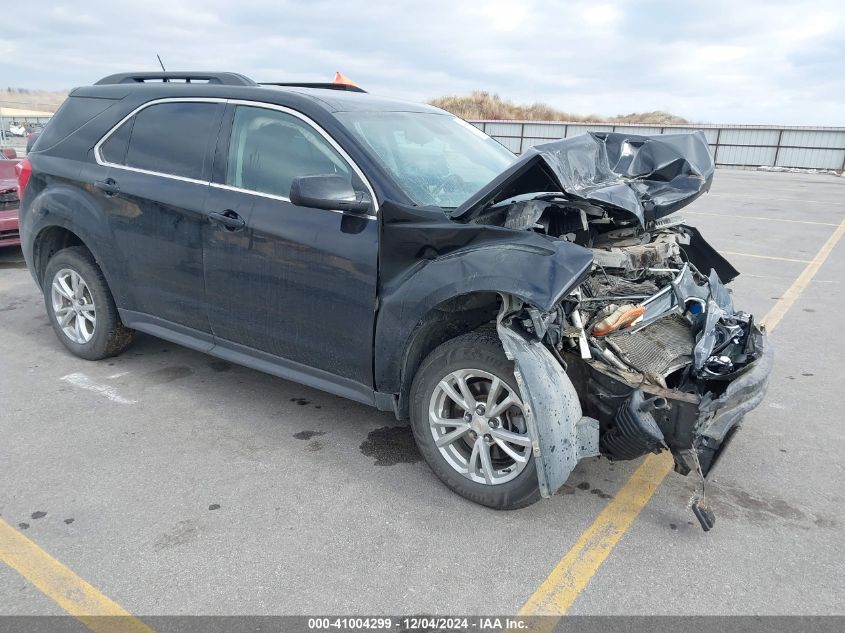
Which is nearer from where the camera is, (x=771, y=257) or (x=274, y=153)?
(x=274, y=153)

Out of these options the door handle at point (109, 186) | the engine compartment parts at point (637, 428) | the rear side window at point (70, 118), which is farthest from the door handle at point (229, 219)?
the engine compartment parts at point (637, 428)

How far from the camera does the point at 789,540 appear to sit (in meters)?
2.82

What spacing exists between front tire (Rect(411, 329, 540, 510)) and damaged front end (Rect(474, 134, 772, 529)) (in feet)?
0.48

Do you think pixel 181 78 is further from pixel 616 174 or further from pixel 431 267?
pixel 616 174

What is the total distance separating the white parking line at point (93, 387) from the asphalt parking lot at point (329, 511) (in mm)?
17

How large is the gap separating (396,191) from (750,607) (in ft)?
7.74

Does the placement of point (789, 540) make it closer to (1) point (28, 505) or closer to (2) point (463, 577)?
(2) point (463, 577)

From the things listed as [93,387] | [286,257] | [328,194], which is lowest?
[93,387]

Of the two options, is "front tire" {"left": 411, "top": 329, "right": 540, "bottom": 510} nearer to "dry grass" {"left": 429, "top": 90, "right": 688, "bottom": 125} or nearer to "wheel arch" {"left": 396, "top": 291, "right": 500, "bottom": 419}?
"wheel arch" {"left": 396, "top": 291, "right": 500, "bottom": 419}

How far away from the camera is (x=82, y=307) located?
4.65 m

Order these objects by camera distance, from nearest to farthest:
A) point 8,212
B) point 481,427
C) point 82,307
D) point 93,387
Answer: point 481,427 < point 93,387 < point 82,307 < point 8,212

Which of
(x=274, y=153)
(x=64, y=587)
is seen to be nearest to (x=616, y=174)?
(x=274, y=153)

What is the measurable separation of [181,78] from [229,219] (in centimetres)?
136

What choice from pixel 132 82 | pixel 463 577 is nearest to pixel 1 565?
pixel 463 577
